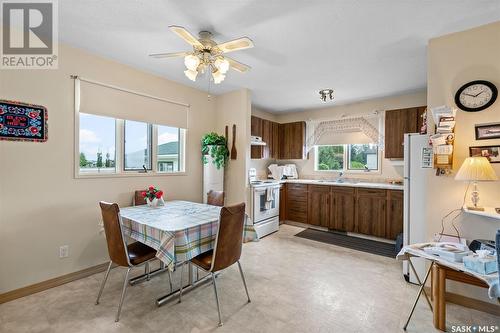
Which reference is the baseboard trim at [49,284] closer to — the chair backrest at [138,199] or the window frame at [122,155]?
the chair backrest at [138,199]

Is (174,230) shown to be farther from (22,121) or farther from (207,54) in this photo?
(22,121)

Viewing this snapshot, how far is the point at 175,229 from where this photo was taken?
1835 mm

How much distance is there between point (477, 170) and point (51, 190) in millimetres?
3917

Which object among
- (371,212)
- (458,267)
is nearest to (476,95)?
(458,267)

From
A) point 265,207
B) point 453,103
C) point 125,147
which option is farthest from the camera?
point 265,207

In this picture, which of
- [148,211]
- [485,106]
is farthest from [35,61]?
[485,106]

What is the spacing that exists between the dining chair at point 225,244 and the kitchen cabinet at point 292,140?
11.4ft

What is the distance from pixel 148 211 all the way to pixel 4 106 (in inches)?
62.7

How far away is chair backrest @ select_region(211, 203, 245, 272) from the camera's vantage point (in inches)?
73.2

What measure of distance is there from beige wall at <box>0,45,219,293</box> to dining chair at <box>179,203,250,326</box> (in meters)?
1.53

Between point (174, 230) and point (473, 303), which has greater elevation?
point (174, 230)

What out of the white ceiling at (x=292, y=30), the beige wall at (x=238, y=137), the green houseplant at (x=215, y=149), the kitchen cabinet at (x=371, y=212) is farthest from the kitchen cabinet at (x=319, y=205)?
the white ceiling at (x=292, y=30)

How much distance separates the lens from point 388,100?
167 inches

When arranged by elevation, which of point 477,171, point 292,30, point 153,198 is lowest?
point 153,198
